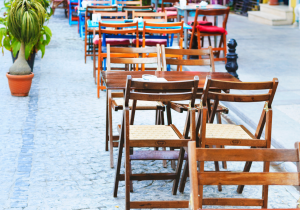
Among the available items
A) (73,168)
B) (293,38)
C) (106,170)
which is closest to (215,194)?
(106,170)

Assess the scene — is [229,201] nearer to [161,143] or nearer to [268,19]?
[161,143]

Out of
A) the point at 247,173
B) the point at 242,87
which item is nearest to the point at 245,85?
the point at 242,87

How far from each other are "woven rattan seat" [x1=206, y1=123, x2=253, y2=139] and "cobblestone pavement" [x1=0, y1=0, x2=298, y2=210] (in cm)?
55

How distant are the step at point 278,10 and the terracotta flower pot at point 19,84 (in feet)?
33.7

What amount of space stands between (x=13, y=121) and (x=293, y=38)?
8490mm

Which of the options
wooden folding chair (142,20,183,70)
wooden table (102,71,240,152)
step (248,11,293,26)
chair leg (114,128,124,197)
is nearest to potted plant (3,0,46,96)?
wooden folding chair (142,20,183,70)

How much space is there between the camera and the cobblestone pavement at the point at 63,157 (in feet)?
12.5

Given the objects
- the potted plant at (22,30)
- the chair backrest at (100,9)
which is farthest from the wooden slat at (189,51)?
the chair backrest at (100,9)

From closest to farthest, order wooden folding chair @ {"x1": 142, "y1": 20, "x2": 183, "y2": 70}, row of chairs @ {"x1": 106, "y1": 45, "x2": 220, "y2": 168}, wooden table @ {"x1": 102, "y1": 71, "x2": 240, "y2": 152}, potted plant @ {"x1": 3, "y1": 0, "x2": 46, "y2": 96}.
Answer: wooden table @ {"x1": 102, "y1": 71, "x2": 240, "y2": 152} → row of chairs @ {"x1": 106, "y1": 45, "x2": 220, "y2": 168} → potted plant @ {"x1": 3, "y1": 0, "x2": 46, "y2": 96} → wooden folding chair @ {"x1": 142, "y1": 20, "x2": 183, "y2": 70}

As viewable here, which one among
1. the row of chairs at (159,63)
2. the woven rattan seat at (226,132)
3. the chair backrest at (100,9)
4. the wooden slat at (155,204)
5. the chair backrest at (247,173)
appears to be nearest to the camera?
the chair backrest at (247,173)

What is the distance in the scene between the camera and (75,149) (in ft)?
16.3

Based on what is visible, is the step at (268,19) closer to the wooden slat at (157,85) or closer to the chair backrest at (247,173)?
the wooden slat at (157,85)

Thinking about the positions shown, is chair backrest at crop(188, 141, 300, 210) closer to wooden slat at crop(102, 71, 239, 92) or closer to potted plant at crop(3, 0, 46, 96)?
wooden slat at crop(102, 71, 239, 92)

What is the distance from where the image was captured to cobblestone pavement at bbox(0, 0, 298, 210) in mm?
3816
